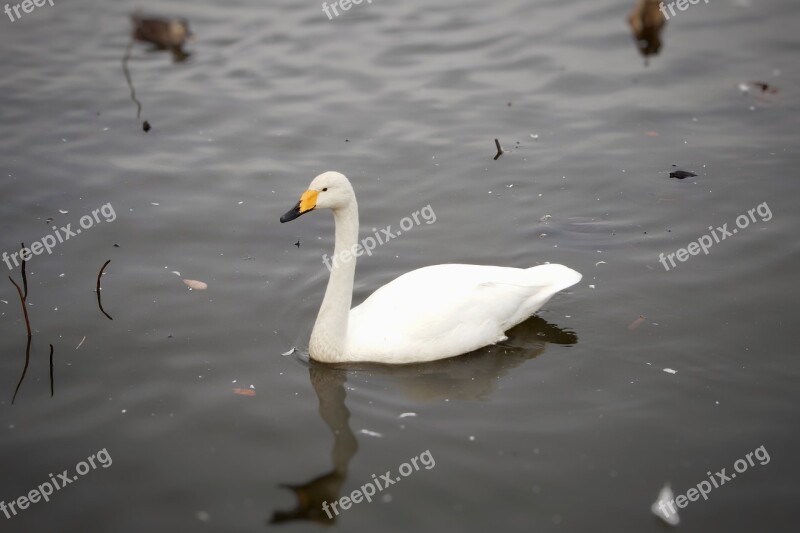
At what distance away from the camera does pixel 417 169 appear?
10383 millimetres

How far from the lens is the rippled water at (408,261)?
588cm

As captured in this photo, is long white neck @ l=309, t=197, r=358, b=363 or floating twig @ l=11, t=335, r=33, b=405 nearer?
floating twig @ l=11, t=335, r=33, b=405

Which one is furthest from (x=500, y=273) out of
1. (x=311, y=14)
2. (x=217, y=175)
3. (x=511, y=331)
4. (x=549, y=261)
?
(x=311, y=14)

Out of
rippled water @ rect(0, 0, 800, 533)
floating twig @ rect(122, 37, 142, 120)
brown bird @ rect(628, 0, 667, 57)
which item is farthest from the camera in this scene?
brown bird @ rect(628, 0, 667, 57)

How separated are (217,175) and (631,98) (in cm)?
545

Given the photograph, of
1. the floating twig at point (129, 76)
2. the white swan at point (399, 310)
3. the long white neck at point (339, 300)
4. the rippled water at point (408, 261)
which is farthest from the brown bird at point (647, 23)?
the long white neck at point (339, 300)

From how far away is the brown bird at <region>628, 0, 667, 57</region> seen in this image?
45.1 ft

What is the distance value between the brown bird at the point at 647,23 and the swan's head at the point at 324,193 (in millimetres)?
8368

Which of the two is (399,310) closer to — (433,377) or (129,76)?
(433,377)

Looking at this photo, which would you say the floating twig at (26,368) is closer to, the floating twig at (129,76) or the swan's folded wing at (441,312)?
the swan's folded wing at (441,312)

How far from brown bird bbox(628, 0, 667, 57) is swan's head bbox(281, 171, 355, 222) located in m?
8.37

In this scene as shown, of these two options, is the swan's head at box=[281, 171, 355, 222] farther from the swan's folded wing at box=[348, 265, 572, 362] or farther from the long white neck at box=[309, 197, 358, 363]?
the swan's folded wing at box=[348, 265, 572, 362]

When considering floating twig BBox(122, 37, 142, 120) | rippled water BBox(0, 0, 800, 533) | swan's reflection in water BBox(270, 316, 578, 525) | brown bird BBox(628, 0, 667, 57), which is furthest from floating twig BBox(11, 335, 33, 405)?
brown bird BBox(628, 0, 667, 57)

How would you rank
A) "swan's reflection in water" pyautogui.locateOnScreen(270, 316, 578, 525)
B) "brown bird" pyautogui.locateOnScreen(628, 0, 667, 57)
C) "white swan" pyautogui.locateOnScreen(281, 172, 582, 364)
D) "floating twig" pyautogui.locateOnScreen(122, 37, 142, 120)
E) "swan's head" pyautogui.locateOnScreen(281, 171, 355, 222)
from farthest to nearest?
"brown bird" pyautogui.locateOnScreen(628, 0, 667, 57)
"floating twig" pyautogui.locateOnScreen(122, 37, 142, 120)
"white swan" pyautogui.locateOnScreen(281, 172, 582, 364)
"swan's head" pyautogui.locateOnScreen(281, 171, 355, 222)
"swan's reflection in water" pyautogui.locateOnScreen(270, 316, 578, 525)
